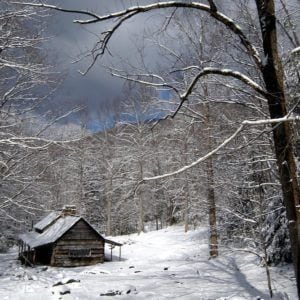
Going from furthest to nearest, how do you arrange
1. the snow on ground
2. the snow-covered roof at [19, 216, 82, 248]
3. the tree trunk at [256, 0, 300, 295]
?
the snow-covered roof at [19, 216, 82, 248] < the snow on ground < the tree trunk at [256, 0, 300, 295]

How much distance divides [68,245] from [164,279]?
37.4 feet

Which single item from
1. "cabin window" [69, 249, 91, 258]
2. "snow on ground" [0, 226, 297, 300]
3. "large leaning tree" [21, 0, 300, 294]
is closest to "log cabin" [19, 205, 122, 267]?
"cabin window" [69, 249, 91, 258]

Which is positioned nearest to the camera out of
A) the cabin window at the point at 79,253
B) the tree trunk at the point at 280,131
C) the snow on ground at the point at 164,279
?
the tree trunk at the point at 280,131

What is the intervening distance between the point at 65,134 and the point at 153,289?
25.0ft

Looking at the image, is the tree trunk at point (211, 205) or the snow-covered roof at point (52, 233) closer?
the tree trunk at point (211, 205)

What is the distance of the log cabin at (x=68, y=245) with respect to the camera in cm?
2692

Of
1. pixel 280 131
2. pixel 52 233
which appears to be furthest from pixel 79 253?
pixel 280 131

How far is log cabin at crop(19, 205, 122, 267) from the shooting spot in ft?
88.3

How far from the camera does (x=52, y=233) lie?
93.2 feet

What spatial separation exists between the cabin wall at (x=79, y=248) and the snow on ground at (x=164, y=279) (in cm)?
153

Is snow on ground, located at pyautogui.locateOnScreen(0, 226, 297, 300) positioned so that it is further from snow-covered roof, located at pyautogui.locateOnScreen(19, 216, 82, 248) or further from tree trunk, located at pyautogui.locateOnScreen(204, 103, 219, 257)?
snow-covered roof, located at pyautogui.locateOnScreen(19, 216, 82, 248)

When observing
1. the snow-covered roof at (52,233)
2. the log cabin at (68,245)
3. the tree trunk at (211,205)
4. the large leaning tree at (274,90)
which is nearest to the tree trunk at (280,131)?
the large leaning tree at (274,90)

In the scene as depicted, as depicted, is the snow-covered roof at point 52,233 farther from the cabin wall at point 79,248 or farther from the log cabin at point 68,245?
the cabin wall at point 79,248

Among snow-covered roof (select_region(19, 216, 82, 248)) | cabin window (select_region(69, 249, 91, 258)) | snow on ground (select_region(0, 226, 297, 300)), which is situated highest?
snow-covered roof (select_region(19, 216, 82, 248))
